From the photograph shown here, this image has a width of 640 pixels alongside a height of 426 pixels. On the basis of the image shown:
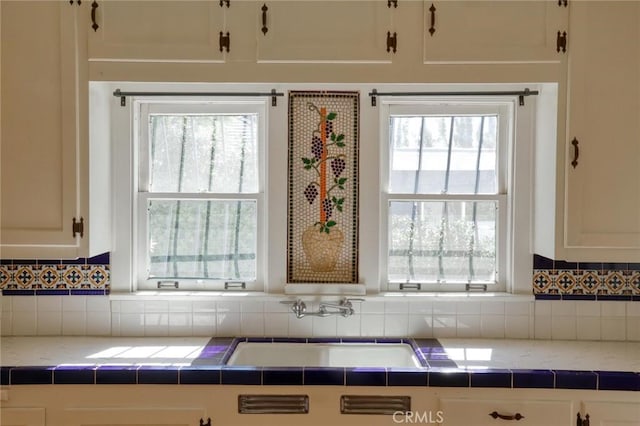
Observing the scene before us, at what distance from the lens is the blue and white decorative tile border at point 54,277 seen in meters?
2.02

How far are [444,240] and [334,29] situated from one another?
3.46ft

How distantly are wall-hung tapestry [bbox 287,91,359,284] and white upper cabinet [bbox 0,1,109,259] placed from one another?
2.88 feet

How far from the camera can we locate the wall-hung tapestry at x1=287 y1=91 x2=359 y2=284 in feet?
→ 6.72

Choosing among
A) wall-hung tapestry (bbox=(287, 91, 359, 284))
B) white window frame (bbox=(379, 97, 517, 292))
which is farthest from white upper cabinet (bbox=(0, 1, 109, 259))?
white window frame (bbox=(379, 97, 517, 292))

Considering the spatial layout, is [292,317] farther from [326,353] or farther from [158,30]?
[158,30]

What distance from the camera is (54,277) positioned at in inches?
79.7

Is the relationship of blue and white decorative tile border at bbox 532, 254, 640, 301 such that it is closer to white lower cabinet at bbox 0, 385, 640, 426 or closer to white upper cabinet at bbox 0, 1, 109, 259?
white lower cabinet at bbox 0, 385, 640, 426

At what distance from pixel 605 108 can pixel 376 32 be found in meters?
0.93

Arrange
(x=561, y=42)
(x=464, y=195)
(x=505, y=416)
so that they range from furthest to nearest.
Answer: (x=464, y=195) → (x=561, y=42) → (x=505, y=416)

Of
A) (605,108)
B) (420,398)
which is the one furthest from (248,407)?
(605,108)

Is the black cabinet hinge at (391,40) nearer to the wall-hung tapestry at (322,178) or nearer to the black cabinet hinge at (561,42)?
the wall-hung tapestry at (322,178)

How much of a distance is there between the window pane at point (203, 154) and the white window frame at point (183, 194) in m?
0.03

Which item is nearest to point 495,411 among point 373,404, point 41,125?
point 373,404

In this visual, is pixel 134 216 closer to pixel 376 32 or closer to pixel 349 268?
pixel 349 268
